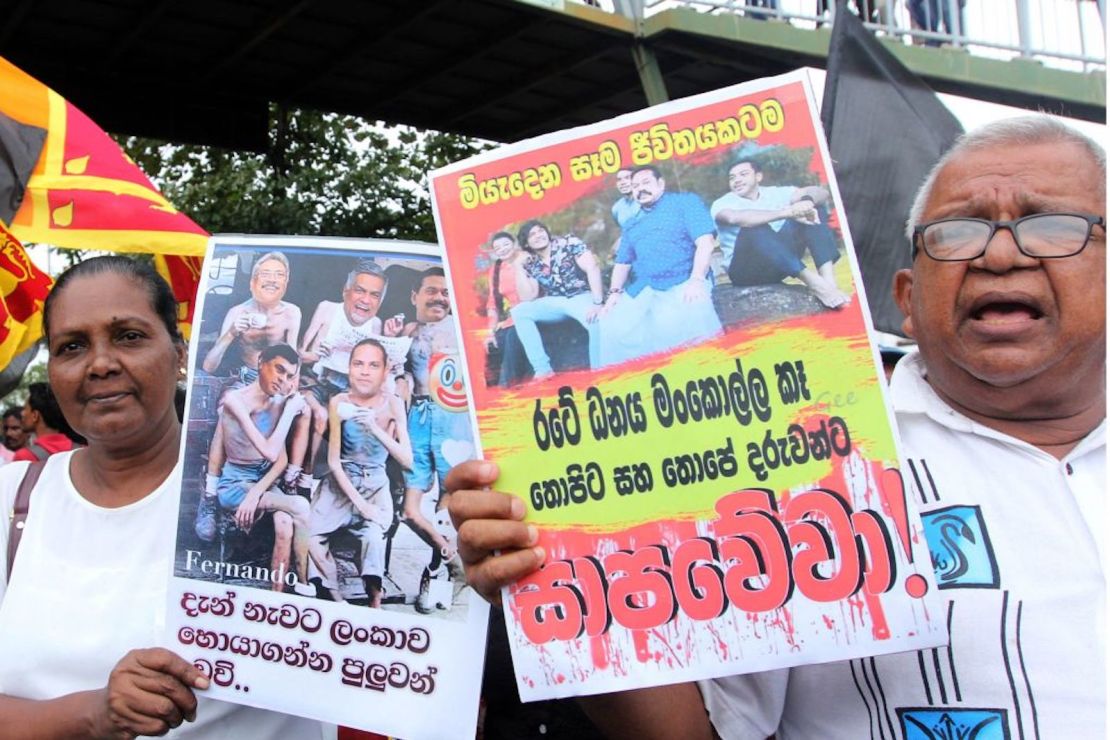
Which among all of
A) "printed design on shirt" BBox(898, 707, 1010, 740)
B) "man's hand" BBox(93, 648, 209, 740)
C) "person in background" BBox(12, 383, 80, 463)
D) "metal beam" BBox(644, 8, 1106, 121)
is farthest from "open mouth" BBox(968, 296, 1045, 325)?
"metal beam" BBox(644, 8, 1106, 121)

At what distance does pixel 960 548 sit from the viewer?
1.44 m

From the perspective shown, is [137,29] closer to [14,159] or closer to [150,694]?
[14,159]

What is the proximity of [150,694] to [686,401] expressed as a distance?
934 millimetres

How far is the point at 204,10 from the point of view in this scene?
8.46 m

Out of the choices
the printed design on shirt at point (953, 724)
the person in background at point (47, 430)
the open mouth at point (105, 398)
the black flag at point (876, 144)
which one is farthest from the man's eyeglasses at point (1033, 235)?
the person in background at point (47, 430)

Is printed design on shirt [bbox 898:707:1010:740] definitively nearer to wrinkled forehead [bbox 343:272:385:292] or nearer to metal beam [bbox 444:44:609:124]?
wrinkled forehead [bbox 343:272:385:292]

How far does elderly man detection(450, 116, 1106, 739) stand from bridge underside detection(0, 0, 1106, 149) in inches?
251

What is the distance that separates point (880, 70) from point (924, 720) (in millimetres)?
2655

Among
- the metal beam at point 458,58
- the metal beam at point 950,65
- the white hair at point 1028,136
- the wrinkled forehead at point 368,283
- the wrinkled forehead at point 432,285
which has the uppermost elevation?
the metal beam at point 458,58

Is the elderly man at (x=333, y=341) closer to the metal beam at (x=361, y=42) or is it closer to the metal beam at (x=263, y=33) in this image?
the metal beam at (x=361, y=42)

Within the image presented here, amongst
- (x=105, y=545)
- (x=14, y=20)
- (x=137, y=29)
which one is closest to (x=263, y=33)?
(x=137, y=29)

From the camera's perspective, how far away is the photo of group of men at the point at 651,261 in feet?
4.51

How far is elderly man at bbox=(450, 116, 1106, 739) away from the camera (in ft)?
4.53

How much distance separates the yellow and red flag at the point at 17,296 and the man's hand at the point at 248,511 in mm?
1986
